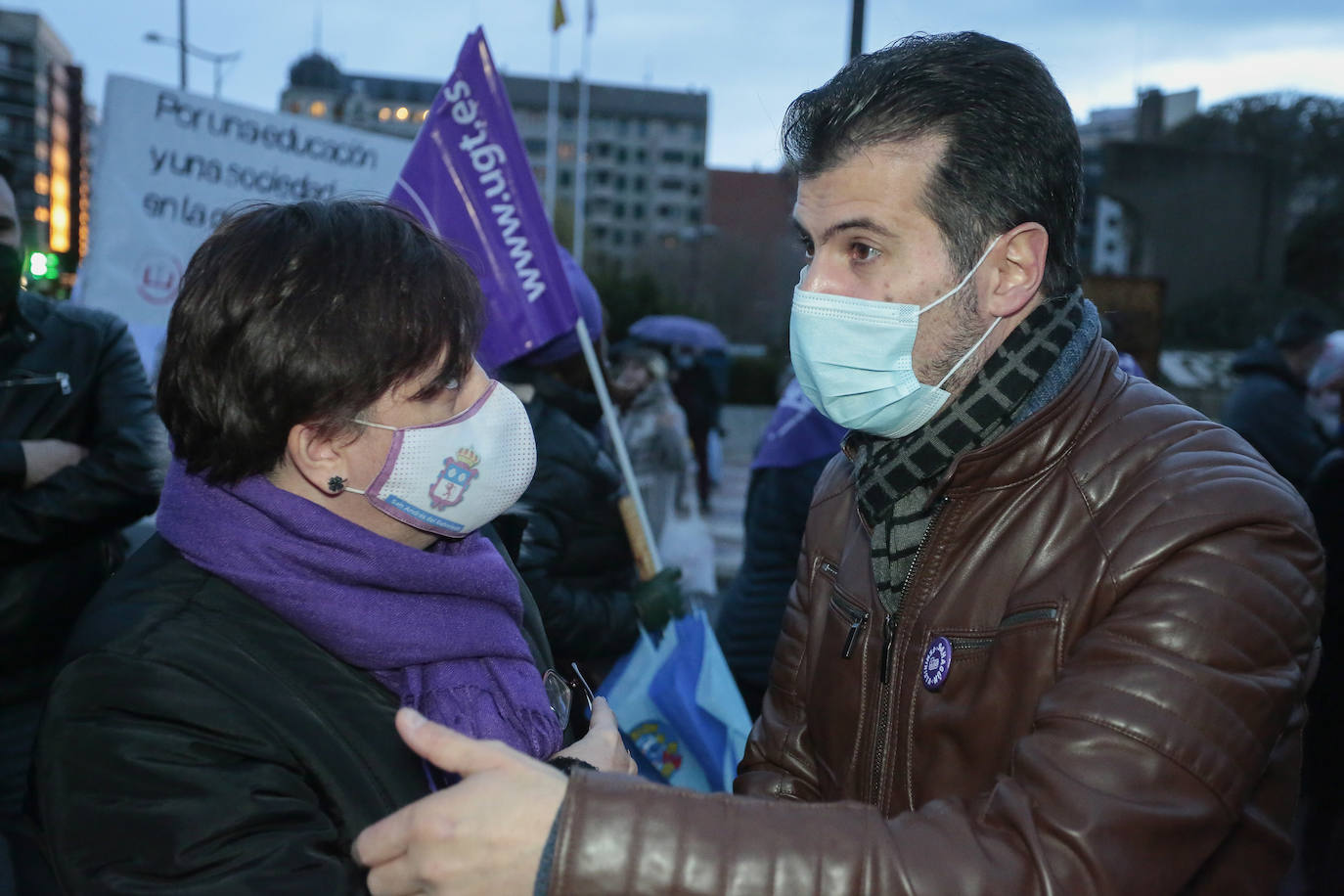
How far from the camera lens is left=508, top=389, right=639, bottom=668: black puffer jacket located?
10.7ft

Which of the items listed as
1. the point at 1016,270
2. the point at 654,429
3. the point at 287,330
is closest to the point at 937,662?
the point at 1016,270

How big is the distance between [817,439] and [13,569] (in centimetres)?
261

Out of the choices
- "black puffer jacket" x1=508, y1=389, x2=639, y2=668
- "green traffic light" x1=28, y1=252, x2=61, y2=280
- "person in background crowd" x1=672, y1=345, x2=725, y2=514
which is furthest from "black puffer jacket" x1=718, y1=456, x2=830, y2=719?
"person in background crowd" x1=672, y1=345, x2=725, y2=514

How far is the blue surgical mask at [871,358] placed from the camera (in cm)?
185

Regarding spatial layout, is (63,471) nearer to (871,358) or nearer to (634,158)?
(871,358)

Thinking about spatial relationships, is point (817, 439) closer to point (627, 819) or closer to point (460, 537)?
point (460, 537)

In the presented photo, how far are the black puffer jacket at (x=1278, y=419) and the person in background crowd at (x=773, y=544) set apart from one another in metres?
3.60

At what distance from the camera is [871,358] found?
1875 mm

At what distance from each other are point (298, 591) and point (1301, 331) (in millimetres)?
6769

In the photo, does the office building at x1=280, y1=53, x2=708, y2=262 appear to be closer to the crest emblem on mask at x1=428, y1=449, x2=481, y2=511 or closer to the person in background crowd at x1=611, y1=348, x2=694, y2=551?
the person in background crowd at x1=611, y1=348, x2=694, y2=551

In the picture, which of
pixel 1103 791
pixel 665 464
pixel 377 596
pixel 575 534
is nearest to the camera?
pixel 1103 791

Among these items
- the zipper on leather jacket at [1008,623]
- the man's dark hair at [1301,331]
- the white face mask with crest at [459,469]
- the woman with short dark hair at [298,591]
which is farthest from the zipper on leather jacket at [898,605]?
the man's dark hair at [1301,331]

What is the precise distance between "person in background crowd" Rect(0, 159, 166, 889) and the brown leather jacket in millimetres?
2248

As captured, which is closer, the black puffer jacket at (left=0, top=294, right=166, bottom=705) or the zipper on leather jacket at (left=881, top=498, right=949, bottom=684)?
the zipper on leather jacket at (left=881, top=498, right=949, bottom=684)
